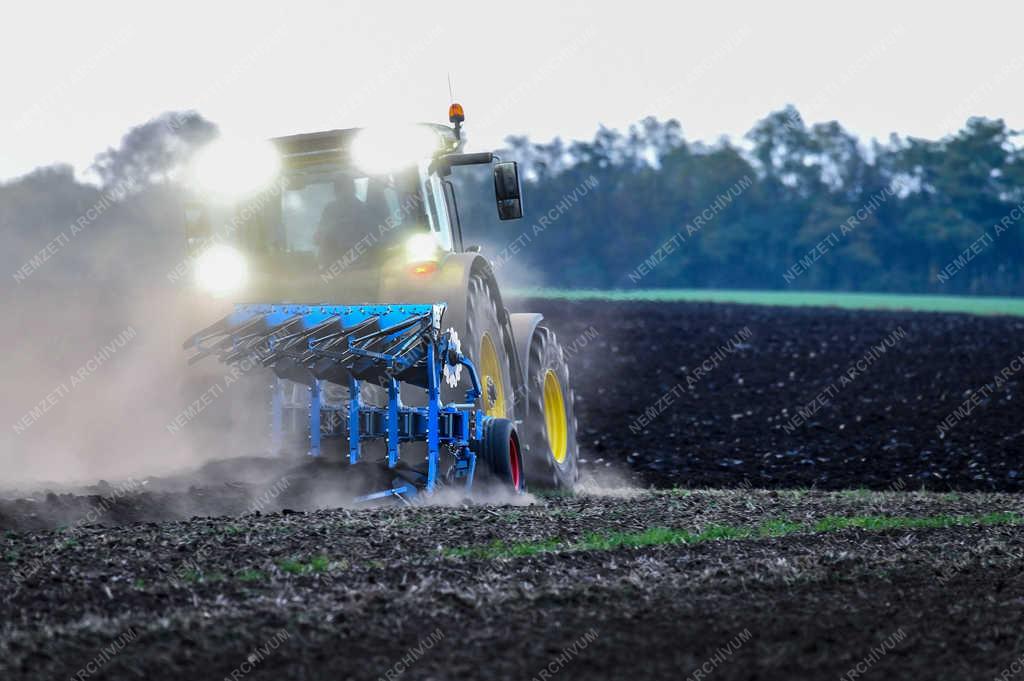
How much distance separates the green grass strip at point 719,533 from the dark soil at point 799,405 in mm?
4195

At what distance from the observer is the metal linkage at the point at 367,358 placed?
10.1m

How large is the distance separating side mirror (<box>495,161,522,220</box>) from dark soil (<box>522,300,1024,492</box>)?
535 centimetres

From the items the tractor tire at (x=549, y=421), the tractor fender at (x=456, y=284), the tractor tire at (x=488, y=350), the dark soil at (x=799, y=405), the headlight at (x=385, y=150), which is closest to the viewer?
the tractor fender at (x=456, y=284)

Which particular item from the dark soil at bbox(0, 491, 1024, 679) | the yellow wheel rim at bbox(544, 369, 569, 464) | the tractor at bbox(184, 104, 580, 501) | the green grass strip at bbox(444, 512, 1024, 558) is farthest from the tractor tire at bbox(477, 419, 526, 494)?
the yellow wheel rim at bbox(544, 369, 569, 464)

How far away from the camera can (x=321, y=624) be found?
6.20 m

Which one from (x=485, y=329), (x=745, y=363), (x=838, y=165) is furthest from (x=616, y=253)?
(x=485, y=329)

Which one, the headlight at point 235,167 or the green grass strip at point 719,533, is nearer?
the green grass strip at point 719,533

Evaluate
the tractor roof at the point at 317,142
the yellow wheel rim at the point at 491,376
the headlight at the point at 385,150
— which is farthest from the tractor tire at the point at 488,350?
the tractor roof at the point at 317,142

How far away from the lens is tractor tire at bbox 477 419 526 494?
10914 millimetres

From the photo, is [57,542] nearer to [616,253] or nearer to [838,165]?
[616,253]

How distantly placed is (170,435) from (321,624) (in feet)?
19.3

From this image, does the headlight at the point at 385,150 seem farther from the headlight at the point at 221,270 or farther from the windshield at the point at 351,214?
the headlight at the point at 221,270

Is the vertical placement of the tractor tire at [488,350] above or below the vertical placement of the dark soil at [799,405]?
above

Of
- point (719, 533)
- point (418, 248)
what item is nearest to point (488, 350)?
point (418, 248)
